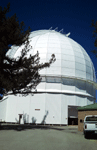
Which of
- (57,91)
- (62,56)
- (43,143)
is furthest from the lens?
(62,56)

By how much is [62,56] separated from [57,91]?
637 centimetres

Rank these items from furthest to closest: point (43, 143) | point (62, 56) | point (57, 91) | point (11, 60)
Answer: point (62, 56) < point (57, 91) < point (11, 60) < point (43, 143)

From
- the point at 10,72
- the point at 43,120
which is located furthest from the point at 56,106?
the point at 10,72

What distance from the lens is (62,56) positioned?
27734 millimetres

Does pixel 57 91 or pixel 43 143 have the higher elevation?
pixel 57 91

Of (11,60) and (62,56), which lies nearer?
(11,60)

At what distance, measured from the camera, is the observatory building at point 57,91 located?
80.8 ft

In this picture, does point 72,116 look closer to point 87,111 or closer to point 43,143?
point 87,111

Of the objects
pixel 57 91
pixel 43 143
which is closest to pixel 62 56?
pixel 57 91

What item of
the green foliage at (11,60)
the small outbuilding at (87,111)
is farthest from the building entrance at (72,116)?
the green foliage at (11,60)

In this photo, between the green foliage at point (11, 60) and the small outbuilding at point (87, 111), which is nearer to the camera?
the green foliage at point (11, 60)

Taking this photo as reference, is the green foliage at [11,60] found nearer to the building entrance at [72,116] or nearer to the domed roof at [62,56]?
the domed roof at [62,56]

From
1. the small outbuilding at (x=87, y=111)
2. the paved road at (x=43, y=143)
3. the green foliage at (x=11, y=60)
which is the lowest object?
the paved road at (x=43, y=143)

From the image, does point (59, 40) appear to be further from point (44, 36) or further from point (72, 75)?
point (72, 75)
